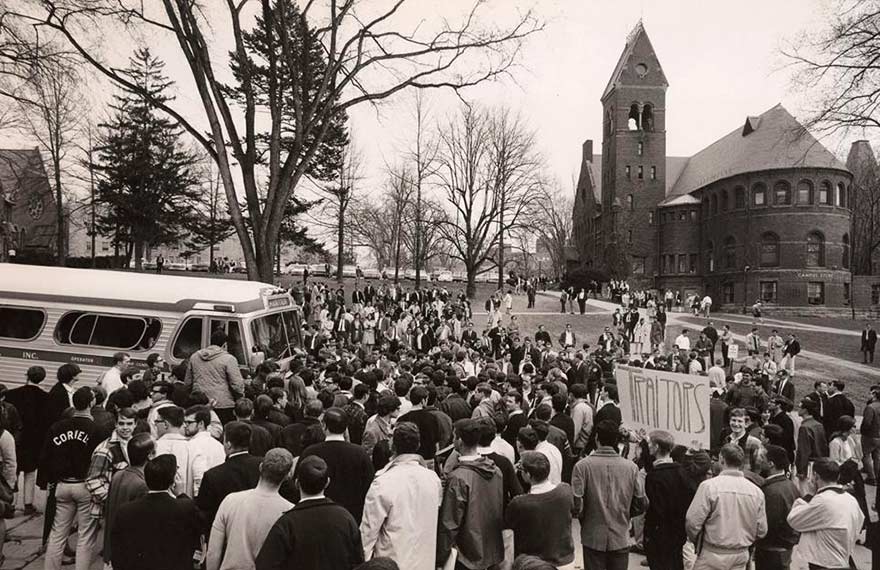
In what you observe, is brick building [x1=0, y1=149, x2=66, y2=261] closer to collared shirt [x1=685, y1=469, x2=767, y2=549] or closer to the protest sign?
the protest sign

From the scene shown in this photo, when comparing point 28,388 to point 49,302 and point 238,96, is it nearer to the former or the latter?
point 49,302

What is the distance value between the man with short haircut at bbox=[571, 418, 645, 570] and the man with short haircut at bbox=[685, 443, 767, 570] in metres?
0.52

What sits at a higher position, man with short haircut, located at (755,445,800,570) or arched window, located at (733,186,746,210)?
arched window, located at (733,186,746,210)

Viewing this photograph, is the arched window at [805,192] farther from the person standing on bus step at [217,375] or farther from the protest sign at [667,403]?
the person standing on bus step at [217,375]

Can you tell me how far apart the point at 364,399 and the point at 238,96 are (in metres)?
33.3

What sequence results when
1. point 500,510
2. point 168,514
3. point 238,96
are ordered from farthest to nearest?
point 238,96 → point 500,510 → point 168,514

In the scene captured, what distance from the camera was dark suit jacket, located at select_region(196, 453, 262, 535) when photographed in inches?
203

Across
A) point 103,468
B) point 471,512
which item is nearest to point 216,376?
point 103,468

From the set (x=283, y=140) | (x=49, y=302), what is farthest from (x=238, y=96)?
(x=49, y=302)

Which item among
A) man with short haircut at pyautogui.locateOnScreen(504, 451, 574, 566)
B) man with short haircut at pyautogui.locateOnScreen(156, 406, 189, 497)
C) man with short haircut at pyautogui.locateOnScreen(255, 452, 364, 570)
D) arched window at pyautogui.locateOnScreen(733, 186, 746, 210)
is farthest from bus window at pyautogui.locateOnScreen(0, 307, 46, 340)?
arched window at pyautogui.locateOnScreen(733, 186, 746, 210)

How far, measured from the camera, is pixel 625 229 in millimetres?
62719

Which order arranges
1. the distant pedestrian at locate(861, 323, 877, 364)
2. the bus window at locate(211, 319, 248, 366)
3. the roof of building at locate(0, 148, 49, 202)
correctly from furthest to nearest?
the distant pedestrian at locate(861, 323, 877, 364), the roof of building at locate(0, 148, 49, 202), the bus window at locate(211, 319, 248, 366)

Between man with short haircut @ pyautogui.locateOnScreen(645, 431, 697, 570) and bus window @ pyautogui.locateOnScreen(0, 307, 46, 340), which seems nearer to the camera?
man with short haircut @ pyautogui.locateOnScreen(645, 431, 697, 570)

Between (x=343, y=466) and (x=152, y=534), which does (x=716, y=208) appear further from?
(x=152, y=534)
